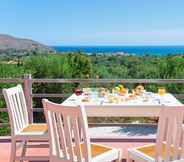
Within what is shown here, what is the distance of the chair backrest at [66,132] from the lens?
2701 mm

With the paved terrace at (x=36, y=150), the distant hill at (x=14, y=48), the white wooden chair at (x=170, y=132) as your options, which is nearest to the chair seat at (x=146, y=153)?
the white wooden chair at (x=170, y=132)

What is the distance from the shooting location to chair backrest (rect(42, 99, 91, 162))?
106 inches

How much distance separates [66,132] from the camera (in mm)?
2771

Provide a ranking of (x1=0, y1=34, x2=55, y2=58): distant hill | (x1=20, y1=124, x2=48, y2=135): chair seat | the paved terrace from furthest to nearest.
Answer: (x1=0, y1=34, x2=55, y2=58): distant hill < the paved terrace < (x1=20, y1=124, x2=48, y2=135): chair seat

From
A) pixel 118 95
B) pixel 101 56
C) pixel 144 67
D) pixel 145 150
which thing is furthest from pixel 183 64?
pixel 145 150

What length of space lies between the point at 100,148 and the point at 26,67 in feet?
29.1

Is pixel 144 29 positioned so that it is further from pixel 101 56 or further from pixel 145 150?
pixel 145 150

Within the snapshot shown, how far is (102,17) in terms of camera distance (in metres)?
30.3

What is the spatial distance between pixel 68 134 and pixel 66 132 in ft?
0.07

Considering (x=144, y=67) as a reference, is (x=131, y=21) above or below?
above

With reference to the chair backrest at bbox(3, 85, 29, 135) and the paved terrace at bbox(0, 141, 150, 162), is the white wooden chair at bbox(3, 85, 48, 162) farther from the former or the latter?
the paved terrace at bbox(0, 141, 150, 162)

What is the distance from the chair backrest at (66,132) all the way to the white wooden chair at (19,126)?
2.50ft

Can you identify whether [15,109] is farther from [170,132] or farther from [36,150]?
[170,132]

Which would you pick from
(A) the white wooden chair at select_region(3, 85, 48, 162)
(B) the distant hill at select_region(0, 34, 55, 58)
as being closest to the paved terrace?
(A) the white wooden chair at select_region(3, 85, 48, 162)
